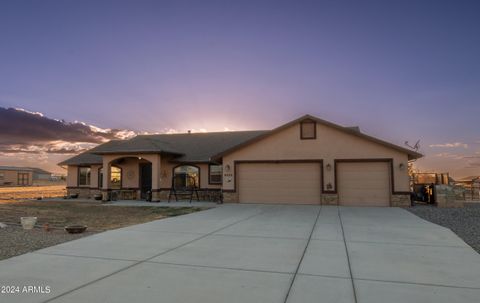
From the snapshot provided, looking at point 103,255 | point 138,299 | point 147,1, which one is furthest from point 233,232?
point 147,1

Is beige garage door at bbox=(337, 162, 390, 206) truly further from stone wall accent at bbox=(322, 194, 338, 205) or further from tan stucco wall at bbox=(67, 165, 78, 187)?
tan stucco wall at bbox=(67, 165, 78, 187)

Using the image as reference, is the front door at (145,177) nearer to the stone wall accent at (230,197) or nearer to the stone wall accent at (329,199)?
the stone wall accent at (230,197)

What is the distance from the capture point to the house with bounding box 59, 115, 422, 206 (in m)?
17.9

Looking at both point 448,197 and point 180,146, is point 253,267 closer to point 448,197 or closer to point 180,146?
point 448,197

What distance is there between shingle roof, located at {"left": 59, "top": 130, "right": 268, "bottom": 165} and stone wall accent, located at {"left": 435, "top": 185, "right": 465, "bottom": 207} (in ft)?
42.4

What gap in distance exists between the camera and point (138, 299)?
4398mm

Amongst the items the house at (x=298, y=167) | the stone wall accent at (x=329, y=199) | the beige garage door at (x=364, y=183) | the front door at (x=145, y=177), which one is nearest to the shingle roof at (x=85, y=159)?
A: the front door at (x=145, y=177)

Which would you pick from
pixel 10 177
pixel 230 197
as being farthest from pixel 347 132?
pixel 10 177

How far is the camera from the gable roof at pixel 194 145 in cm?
1889

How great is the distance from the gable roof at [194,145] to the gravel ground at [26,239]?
11242 millimetres

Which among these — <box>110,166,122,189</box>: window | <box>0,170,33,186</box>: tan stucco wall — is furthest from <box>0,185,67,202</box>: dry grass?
<box>0,170,33,186</box>: tan stucco wall

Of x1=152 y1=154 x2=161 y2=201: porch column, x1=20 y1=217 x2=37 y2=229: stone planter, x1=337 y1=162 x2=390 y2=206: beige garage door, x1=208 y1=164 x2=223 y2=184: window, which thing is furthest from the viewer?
x1=208 y1=164 x2=223 y2=184: window

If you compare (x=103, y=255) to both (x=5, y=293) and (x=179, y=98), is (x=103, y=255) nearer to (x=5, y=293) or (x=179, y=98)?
(x=5, y=293)

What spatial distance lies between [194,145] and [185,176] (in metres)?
3.20
